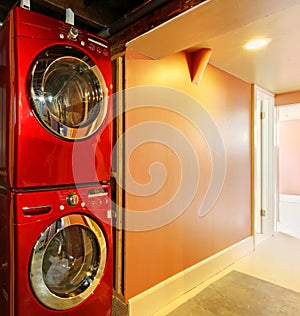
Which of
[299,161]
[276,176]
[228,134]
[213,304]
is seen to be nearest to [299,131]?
[299,161]

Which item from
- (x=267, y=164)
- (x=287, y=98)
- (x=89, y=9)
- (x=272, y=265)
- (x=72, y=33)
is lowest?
(x=272, y=265)

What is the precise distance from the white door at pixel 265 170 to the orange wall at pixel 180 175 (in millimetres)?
688

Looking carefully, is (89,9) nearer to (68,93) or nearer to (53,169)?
(68,93)

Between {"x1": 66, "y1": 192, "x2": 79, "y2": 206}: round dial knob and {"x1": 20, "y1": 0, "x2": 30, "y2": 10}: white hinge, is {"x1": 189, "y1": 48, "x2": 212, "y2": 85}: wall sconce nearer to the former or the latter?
{"x1": 20, "y1": 0, "x2": 30, "y2": 10}: white hinge

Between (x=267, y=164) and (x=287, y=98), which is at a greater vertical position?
(x=287, y=98)

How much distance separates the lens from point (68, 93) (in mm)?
1396

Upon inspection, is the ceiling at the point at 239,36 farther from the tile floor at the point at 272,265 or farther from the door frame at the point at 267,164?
the tile floor at the point at 272,265

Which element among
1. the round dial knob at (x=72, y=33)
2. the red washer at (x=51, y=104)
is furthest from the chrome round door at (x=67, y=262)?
the round dial knob at (x=72, y=33)

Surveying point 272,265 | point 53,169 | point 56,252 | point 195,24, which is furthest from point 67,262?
point 272,265

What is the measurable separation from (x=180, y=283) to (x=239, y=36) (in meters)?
2.05

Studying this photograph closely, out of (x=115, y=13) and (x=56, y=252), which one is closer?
(x=56, y=252)

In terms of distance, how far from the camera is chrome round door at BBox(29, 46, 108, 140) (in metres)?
1.21

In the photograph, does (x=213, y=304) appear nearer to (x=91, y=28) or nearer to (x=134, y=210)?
(x=134, y=210)

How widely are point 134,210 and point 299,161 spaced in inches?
279
